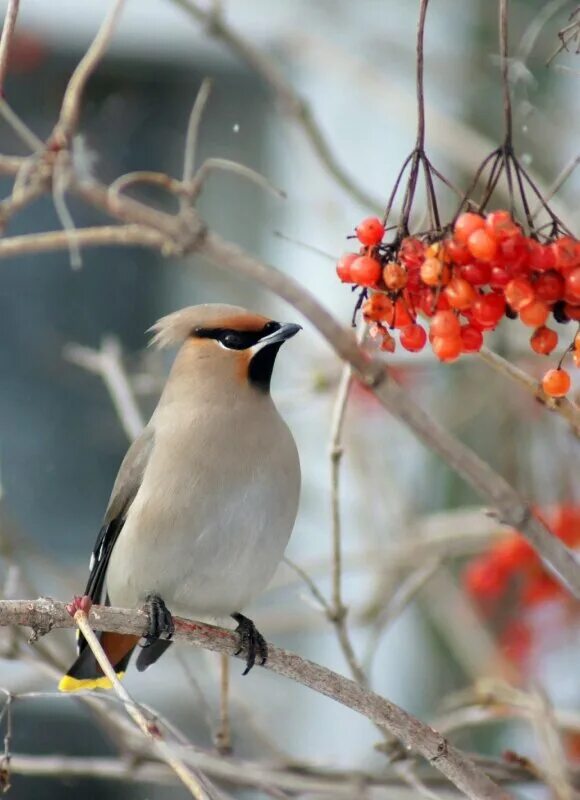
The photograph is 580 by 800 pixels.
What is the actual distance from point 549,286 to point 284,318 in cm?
304

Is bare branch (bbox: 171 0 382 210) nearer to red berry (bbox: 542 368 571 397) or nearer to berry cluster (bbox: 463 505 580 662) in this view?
berry cluster (bbox: 463 505 580 662)

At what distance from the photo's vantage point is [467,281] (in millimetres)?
1603

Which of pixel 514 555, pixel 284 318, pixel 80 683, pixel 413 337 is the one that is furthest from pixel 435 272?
pixel 284 318

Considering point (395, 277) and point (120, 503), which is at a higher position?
point (120, 503)

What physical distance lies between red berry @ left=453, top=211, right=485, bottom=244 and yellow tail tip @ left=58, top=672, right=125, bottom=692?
53.5 inches

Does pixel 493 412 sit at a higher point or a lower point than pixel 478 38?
lower

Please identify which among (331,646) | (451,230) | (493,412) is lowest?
(451,230)

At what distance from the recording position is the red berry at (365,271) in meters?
1.62

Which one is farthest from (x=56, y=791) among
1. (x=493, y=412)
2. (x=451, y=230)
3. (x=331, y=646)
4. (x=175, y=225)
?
(x=451, y=230)

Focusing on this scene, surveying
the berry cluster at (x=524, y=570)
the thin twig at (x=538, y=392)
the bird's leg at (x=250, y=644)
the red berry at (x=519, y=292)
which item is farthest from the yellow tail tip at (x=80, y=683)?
the red berry at (x=519, y=292)

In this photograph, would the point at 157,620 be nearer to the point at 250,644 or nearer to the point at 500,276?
the point at 250,644

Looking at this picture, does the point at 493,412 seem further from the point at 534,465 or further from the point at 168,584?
the point at 168,584

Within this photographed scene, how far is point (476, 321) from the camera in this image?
1647 millimetres

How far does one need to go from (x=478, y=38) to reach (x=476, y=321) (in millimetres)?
3351
